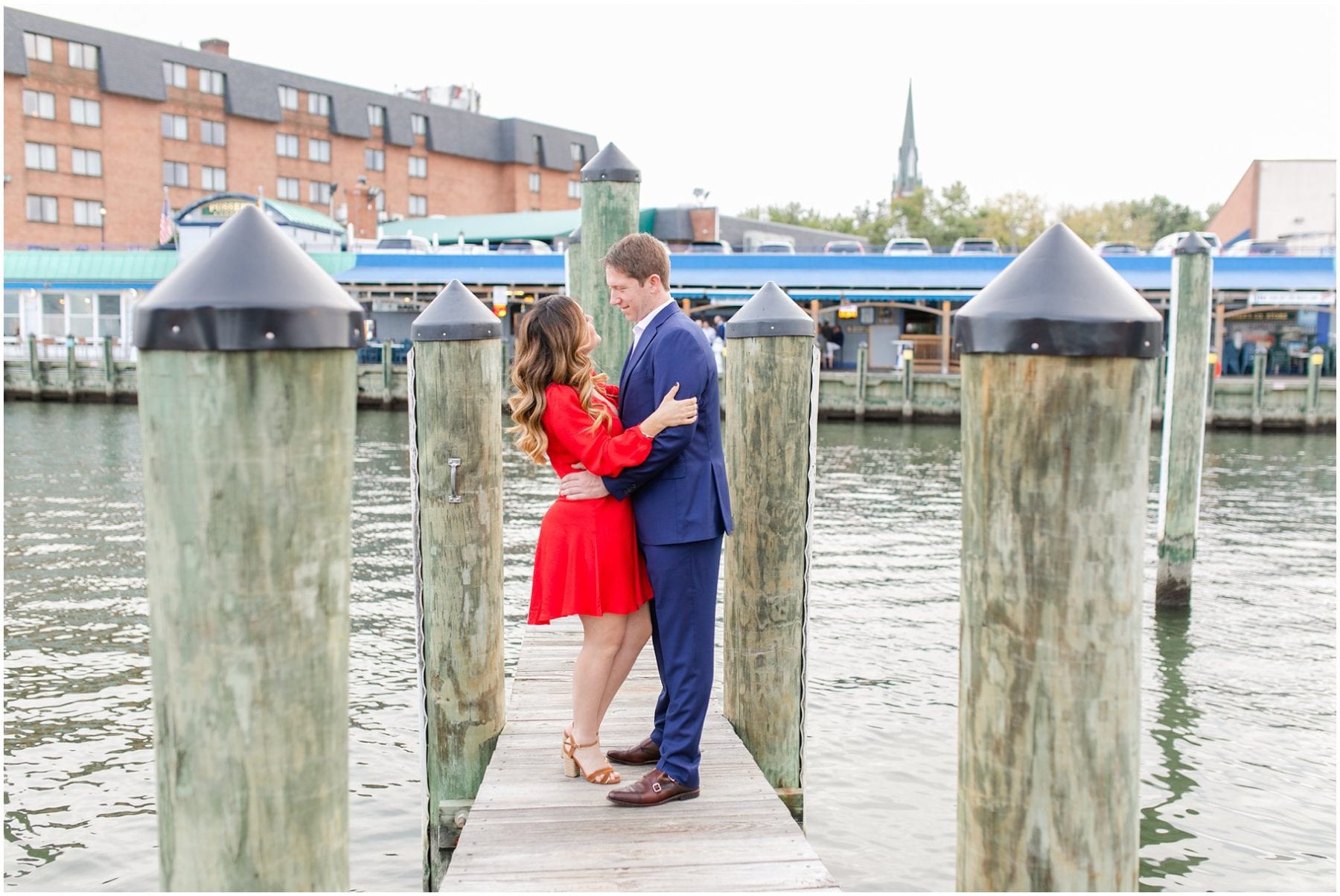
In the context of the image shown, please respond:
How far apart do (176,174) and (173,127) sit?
2.17 metres

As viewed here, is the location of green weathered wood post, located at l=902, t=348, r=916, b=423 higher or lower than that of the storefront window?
lower

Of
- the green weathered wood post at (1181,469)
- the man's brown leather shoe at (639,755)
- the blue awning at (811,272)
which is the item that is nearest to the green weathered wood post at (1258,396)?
the blue awning at (811,272)

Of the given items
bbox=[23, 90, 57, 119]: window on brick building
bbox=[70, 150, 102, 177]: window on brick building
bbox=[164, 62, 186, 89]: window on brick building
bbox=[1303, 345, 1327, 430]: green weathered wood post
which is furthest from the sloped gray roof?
bbox=[1303, 345, 1327, 430]: green weathered wood post

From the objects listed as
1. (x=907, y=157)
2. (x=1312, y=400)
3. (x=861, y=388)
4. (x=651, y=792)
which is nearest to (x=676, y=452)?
(x=651, y=792)

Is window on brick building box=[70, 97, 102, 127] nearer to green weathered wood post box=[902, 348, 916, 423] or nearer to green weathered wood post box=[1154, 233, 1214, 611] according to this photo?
green weathered wood post box=[902, 348, 916, 423]

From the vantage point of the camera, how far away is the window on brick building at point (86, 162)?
52438mm

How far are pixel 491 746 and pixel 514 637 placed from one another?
16.5 ft

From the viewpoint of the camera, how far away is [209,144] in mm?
56906

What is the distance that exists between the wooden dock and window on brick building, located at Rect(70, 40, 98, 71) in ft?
184

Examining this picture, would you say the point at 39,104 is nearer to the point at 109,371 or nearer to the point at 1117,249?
the point at 109,371

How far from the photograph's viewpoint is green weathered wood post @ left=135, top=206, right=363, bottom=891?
2.02 meters

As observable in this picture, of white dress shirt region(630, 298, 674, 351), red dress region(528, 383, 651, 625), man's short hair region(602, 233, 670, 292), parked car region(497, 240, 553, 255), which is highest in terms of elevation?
parked car region(497, 240, 553, 255)

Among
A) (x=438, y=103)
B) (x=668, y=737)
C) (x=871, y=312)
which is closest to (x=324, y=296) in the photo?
(x=668, y=737)

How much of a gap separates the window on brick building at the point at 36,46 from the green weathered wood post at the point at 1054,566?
57183mm
